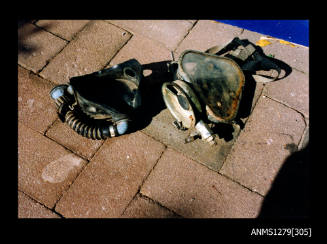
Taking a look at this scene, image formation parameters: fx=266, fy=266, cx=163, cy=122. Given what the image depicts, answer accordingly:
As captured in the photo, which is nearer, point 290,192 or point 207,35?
point 290,192

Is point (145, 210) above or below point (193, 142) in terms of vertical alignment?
below

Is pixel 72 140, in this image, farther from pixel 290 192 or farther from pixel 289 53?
pixel 289 53

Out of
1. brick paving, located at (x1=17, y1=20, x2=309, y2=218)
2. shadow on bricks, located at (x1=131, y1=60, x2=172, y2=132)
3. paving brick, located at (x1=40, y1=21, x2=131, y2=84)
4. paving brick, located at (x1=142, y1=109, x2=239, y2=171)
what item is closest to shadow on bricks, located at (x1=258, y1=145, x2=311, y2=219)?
brick paving, located at (x1=17, y1=20, x2=309, y2=218)

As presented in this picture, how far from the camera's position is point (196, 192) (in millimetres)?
2705

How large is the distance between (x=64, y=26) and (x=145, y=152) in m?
2.13

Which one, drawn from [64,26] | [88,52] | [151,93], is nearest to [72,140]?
[151,93]

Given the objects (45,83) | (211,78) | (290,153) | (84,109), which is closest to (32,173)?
(84,109)

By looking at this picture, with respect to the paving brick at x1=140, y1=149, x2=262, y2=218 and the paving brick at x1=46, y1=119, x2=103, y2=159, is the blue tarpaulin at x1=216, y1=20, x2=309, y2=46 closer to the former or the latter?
the paving brick at x1=140, y1=149, x2=262, y2=218

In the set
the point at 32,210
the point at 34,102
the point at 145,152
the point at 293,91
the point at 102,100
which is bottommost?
the point at 32,210

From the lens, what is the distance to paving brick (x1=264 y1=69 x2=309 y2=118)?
10.4ft

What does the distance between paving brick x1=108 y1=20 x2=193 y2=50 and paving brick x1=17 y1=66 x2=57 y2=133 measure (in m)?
1.30
